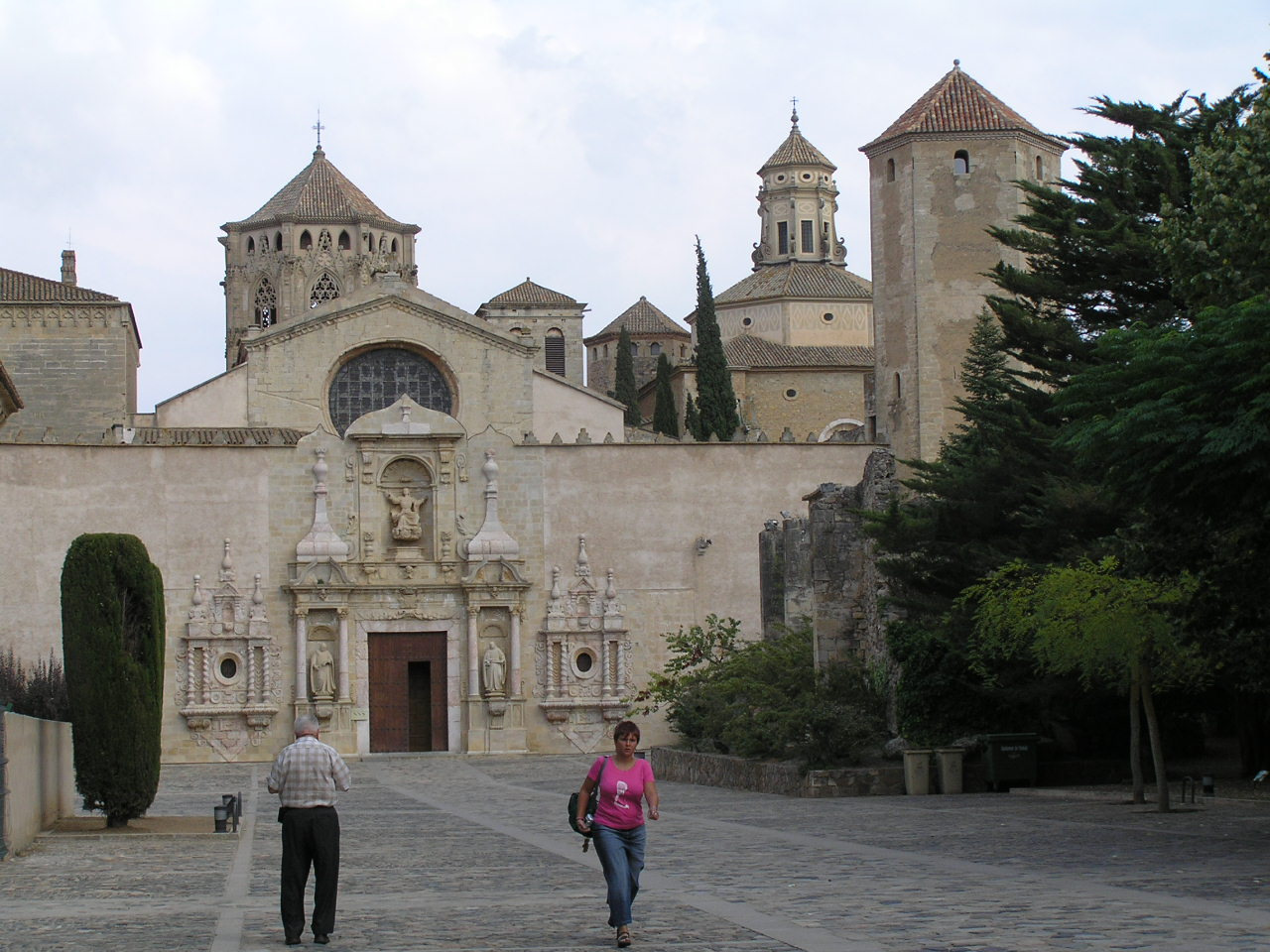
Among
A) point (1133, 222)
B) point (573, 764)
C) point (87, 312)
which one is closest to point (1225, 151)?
point (1133, 222)

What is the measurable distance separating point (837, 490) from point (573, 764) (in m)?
9.81

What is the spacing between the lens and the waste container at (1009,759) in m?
24.3

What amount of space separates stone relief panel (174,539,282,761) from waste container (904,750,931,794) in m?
19.0

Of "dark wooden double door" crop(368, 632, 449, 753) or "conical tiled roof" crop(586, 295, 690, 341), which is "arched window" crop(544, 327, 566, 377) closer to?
"conical tiled roof" crop(586, 295, 690, 341)

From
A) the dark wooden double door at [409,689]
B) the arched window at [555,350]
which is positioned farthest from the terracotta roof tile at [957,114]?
the arched window at [555,350]

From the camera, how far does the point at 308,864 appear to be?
1135 centimetres

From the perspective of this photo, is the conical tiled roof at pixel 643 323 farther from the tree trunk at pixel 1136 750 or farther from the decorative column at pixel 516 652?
the tree trunk at pixel 1136 750

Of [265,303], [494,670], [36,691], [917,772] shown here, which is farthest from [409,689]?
[265,303]

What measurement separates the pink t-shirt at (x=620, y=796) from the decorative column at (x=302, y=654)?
30.1 meters

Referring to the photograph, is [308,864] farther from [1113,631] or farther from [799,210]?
[799,210]

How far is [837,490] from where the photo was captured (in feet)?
97.3

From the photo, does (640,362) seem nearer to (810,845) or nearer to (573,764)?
(573,764)

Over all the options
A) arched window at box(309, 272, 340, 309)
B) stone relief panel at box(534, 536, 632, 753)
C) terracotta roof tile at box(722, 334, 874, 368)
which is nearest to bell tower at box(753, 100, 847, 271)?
terracotta roof tile at box(722, 334, 874, 368)

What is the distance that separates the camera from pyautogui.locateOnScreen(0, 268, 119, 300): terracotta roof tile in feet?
205
